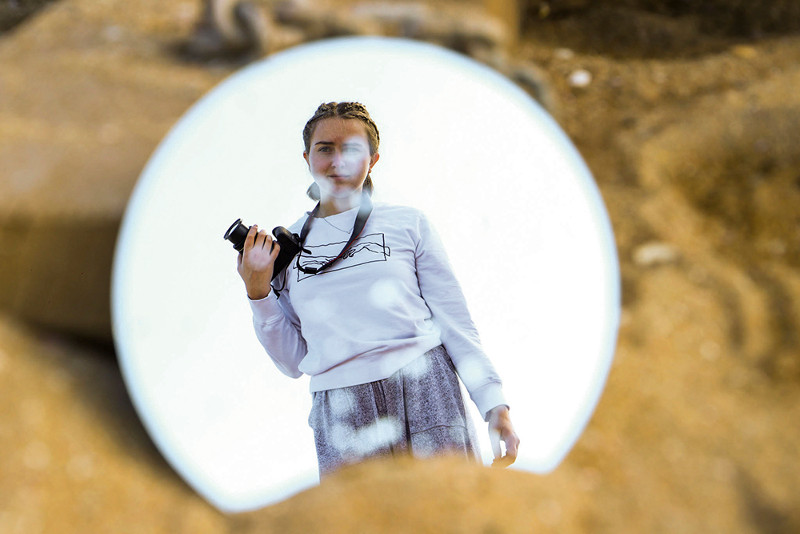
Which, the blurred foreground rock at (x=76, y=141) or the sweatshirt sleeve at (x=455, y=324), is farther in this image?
the blurred foreground rock at (x=76, y=141)

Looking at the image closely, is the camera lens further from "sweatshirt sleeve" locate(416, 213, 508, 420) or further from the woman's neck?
"sweatshirt sleeve" locate(416, 213, 508, 420)

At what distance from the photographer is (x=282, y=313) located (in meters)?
0.85

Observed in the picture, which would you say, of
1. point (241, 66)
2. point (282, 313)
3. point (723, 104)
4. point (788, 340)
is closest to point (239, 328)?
point (282, 313)

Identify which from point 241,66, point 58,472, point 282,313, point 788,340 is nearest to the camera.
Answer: point 282,313


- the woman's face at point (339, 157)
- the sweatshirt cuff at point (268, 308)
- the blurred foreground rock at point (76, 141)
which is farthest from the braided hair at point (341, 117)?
the blurred foreground rock at point (76, 141)

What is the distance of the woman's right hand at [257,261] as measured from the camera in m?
0.85

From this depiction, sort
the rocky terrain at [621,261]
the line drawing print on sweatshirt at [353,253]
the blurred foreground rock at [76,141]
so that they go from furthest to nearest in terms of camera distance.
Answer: the blurred foreground rock at [76,141]
the rocky terrain at [621,261]
the line drawing print on sweatshirt at [353,253]

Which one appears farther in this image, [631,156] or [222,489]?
[631,156]

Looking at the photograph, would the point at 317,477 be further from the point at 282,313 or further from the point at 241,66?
the point at 241,66

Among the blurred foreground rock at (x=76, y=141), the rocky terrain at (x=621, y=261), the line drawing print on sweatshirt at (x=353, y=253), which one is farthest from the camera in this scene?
the blurred foreground rock at (x=76, y=141)

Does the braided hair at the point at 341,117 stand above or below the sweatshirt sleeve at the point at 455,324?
above

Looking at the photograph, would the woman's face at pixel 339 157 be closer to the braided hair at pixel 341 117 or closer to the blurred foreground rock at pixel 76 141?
the braided hair at pixel 341 117

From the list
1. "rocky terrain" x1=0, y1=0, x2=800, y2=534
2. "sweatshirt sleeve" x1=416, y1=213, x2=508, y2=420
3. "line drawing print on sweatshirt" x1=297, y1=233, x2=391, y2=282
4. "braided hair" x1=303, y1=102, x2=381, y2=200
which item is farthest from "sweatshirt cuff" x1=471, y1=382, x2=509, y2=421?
"braided hair" x1=303, y1=102, x2=381, y2=200

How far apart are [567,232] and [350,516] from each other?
514mm
